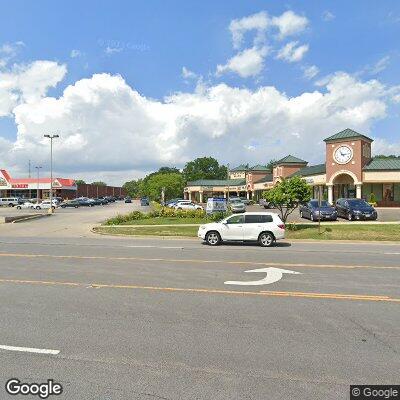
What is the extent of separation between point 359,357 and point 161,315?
3.44 metres

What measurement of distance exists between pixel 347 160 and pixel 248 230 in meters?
33.6

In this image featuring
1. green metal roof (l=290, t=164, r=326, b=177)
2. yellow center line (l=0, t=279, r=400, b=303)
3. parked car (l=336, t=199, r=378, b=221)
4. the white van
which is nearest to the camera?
yellow center line (l=0, t=279, r=400, b=303)

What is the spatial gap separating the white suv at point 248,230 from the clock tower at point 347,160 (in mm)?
32192

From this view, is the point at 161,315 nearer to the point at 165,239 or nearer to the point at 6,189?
the point at 165,239

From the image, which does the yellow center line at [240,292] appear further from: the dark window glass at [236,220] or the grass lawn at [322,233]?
the grass lawn at [322,233]

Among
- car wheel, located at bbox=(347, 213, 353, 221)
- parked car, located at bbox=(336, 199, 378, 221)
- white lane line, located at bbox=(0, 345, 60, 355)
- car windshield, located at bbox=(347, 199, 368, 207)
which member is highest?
→ car windshield, located at bbox=(347, 199, 368, 207)

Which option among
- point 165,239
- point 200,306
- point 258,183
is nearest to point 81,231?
point 165,239

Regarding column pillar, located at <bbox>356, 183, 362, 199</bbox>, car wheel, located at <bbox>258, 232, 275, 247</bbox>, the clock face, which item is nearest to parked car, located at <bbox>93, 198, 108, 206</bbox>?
the clock face

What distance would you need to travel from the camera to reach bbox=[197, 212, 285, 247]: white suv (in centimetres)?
1864

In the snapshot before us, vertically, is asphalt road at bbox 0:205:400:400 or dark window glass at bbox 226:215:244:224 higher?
dark window glass at bbox 226:215:244:224

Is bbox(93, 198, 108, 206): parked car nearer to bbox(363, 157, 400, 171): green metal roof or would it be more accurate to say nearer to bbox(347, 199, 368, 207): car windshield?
bbox(363, 157, 400, 171): green metal roof

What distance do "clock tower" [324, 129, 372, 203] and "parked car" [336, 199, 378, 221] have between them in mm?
15667

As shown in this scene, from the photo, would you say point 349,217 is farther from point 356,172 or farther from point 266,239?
point 356,172

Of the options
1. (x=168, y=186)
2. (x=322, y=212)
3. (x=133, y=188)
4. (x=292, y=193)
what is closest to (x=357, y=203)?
(x=322, y=212)
